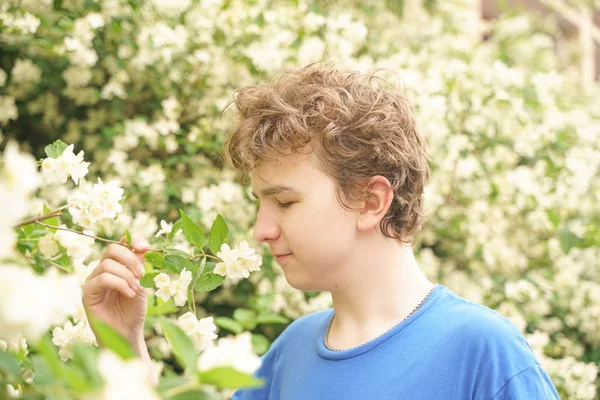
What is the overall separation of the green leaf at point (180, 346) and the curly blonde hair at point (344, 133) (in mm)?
816

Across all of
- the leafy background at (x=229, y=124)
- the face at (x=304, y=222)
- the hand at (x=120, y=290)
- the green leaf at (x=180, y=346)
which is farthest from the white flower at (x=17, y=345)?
the leafy background at (x=229, y=124)

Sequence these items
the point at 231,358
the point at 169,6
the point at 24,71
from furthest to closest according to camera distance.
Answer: the point at 169,6, the point at 24,71, the point at 231,358

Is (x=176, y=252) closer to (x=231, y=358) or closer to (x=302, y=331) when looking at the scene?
(x=302, y=331)

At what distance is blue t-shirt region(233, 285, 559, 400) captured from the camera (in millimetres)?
1360

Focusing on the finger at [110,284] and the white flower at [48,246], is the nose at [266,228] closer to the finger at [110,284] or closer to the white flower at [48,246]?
the finger at [110,284]

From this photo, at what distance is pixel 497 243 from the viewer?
3.40 metres

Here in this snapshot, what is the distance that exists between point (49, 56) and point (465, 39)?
98.2 inches

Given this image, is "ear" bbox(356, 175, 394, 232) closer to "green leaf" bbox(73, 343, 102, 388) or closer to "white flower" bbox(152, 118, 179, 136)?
"green leaf" bbox(73, 343, 102, 388)

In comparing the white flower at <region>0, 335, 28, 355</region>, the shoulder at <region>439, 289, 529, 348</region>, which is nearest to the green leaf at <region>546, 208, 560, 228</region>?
the shoulder at <region>439, 289, 529, 348</region>

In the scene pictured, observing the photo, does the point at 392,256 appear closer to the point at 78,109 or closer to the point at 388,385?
the point at 388,385

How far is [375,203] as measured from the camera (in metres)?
1.61

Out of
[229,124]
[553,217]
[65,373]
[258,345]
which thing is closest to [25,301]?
[65,373]

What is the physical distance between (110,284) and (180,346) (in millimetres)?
740

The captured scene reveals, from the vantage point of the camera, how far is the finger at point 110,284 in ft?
4.72
